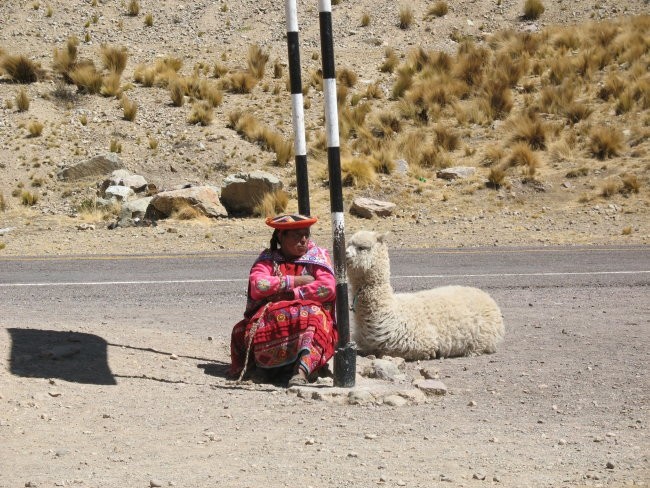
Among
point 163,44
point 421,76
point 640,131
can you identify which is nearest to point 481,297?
point 640,131

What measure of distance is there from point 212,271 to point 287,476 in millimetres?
8933

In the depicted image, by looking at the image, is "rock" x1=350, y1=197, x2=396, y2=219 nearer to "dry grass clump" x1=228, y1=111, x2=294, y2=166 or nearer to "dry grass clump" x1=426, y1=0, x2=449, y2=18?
"dry grass clump" x1=228, y1=111, x2=294, y2=166

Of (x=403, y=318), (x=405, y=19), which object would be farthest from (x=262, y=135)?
(x=403, y=318)

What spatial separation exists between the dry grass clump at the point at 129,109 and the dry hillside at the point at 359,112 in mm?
43

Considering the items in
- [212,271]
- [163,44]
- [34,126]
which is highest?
[163,44]

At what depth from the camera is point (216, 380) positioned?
7.75 m

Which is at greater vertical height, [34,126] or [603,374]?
[34,126]

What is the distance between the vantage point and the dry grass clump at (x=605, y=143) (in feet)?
73.2

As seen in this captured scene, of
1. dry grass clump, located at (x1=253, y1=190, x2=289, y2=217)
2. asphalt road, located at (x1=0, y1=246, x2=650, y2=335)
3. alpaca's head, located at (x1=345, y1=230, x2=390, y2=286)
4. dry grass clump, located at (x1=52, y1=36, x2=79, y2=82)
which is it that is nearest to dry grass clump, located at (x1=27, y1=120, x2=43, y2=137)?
dry grass clump, located at (x1=52, y1=36, x2=79, y2=82)

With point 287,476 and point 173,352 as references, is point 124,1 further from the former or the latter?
point 287,476

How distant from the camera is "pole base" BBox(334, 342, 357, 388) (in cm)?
730

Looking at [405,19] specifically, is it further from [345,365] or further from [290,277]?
[345,365]

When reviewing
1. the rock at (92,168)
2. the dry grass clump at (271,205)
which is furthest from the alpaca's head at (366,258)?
the rock at (92,168)

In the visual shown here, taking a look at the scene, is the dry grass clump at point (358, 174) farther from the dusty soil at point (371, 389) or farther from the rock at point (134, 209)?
the rock at point (134, 209)
